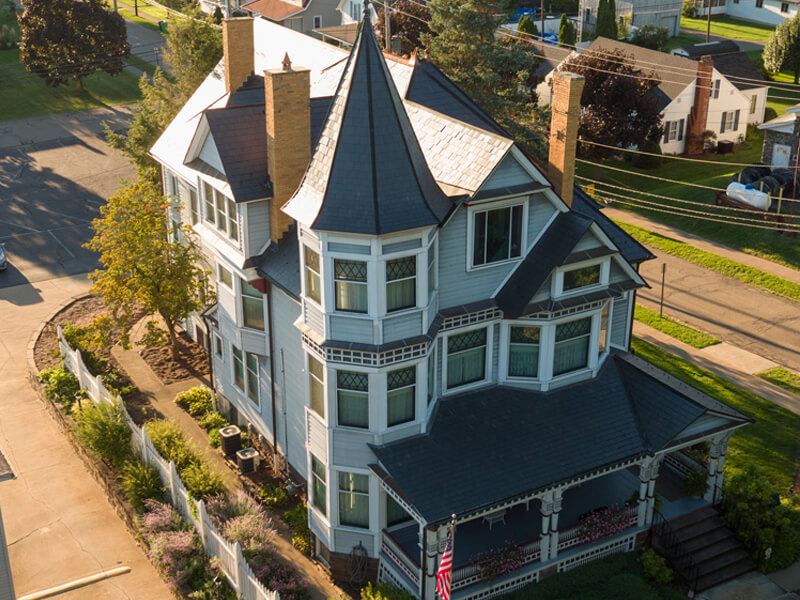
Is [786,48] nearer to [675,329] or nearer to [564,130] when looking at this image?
[675,329]

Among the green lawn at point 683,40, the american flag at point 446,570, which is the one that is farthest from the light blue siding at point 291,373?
the green lawn at point 683,40

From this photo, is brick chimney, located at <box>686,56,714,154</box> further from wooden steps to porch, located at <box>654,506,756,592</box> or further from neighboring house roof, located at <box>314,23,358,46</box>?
wooden steps to porch, located at <box>654,506,756,592</box>

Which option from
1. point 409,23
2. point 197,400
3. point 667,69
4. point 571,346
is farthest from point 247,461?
point 409,23

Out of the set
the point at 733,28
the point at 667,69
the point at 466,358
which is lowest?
the point at 466,358

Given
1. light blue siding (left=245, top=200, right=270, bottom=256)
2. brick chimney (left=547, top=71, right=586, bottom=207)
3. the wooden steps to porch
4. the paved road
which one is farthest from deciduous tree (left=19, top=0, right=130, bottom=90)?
the wooden steps to porch

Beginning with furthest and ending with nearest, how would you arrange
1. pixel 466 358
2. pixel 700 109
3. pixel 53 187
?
pixel 700 109
pixel 53 187
pixel 466 358

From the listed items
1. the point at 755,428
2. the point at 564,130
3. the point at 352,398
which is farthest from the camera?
the point at 755,428

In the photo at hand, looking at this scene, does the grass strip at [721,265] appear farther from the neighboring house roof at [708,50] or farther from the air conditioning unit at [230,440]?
the neighboring house roof at [708,50]
